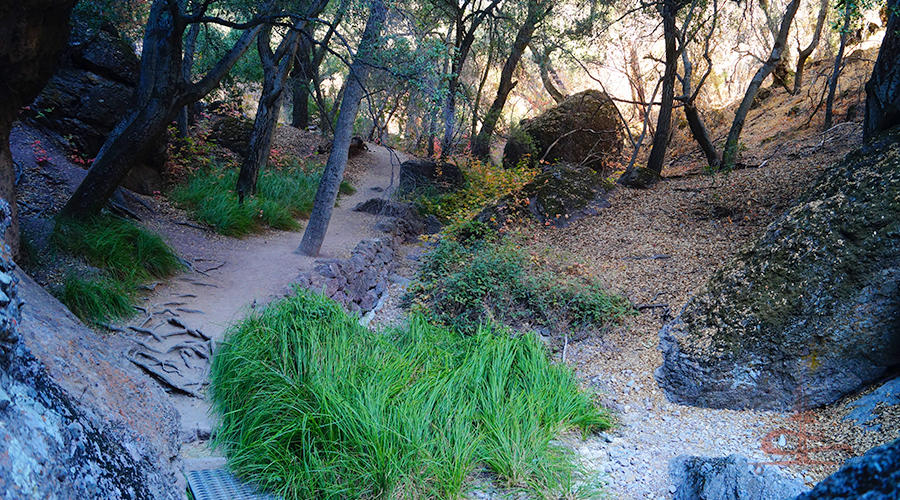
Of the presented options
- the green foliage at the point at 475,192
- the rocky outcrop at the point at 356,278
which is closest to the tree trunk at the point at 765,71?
the green foliage at the point at 475,192

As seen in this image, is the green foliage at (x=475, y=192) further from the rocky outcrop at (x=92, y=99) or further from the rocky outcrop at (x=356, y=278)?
the rocky outcrop at (x=92, y=99)

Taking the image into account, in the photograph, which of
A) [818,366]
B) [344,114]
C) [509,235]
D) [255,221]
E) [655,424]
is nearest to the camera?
[818,366]

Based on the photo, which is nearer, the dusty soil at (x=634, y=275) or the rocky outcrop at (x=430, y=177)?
the dusty soil at (x=634, y=275)

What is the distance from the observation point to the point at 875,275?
3.57m

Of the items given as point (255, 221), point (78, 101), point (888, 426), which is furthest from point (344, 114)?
point (888, 426)

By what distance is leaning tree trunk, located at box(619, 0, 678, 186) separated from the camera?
9305mm

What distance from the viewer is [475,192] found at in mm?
11164

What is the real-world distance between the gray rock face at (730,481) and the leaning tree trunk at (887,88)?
328 cm

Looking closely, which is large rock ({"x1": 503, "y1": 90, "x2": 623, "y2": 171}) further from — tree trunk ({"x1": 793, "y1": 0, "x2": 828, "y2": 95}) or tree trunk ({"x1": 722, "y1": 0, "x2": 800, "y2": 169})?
tree trunk ({"x1": 793, "y1": 0, "x2": 828, "y2": 95})

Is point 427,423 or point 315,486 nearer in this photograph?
point 315,486

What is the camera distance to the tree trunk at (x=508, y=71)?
12.3 metres

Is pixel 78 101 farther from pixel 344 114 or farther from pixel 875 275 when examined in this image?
pixel 875 275

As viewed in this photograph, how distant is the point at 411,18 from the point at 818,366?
578 cm

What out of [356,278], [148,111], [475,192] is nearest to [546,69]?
[475,192]
